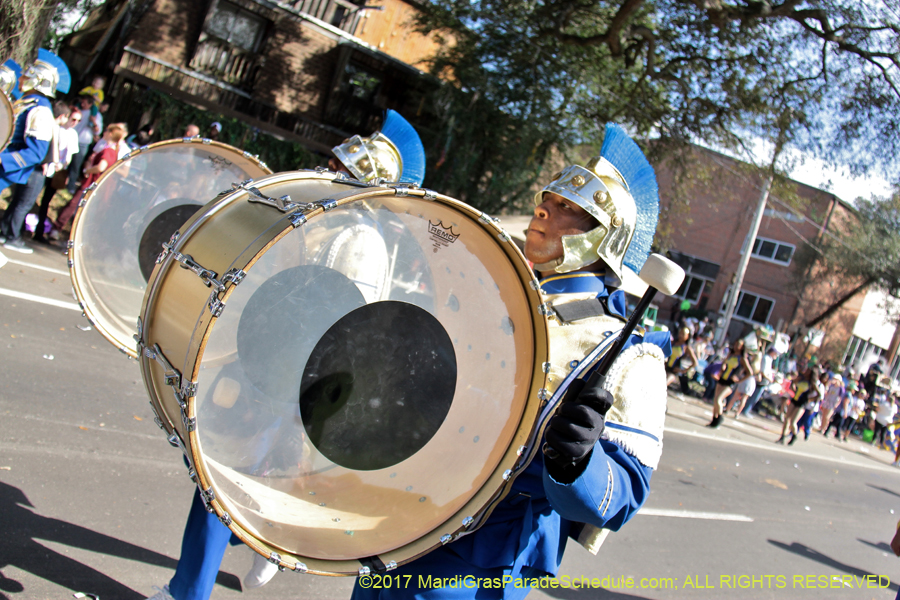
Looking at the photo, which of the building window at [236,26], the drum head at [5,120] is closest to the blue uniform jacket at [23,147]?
the drum head at [5,120]

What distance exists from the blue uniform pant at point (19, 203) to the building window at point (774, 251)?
92.9 feet

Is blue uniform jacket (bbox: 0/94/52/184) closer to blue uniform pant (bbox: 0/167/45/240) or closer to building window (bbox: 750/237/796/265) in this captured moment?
blue uniform pant (bbox: 0/167/45/240)

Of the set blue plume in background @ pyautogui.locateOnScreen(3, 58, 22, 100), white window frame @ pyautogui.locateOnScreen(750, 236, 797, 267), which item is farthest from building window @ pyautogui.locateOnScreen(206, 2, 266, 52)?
white window frame @ pyautogui.locateOnScreen(750, 236, 797, 267)

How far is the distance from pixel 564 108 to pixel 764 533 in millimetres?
10046

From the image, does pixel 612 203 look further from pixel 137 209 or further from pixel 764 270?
pixel 764 270

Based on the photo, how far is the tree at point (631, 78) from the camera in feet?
40.4

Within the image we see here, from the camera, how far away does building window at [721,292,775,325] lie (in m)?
29.1

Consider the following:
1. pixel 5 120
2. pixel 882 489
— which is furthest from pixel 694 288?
pixel 5 120

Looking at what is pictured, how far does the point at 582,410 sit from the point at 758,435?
13931 millimetres

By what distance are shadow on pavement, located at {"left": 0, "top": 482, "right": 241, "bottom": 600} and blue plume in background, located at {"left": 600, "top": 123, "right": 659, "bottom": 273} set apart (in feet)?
8.84

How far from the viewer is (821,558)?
7.04 metres

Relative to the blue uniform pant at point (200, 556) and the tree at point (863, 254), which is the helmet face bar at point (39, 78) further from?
the tree at point (863, 254)

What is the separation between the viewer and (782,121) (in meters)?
12.6

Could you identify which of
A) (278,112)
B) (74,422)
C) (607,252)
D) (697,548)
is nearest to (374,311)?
(607,252)
